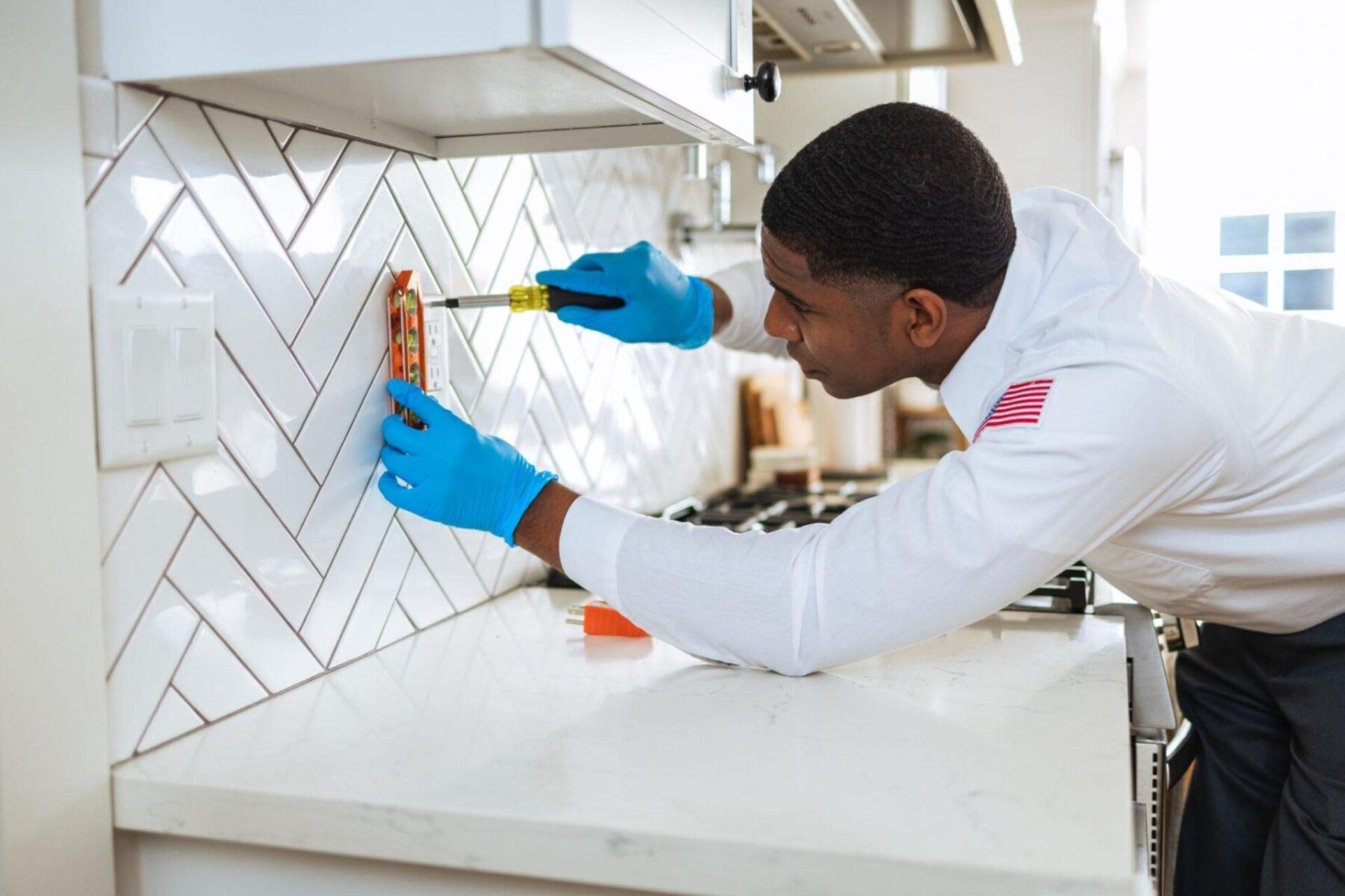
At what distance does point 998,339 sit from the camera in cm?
107

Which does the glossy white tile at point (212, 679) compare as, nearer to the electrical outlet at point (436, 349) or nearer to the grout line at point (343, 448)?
the grout line at point (343, 448)

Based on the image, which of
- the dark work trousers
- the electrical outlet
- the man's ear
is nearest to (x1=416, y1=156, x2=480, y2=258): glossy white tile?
→ the electrical outlet

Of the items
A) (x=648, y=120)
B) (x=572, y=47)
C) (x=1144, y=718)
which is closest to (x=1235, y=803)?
(x=1144, y=718)

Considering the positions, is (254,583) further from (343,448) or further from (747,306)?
(747,306)

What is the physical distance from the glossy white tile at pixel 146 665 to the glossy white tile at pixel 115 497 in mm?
64

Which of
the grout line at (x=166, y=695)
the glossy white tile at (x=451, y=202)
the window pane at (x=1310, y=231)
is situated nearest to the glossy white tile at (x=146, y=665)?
the grout line at (x=166, y=695)

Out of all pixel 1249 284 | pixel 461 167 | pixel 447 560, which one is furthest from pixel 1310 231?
pixel 447 560

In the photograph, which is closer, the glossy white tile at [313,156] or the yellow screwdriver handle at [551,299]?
the glossy white tile at [313,156]

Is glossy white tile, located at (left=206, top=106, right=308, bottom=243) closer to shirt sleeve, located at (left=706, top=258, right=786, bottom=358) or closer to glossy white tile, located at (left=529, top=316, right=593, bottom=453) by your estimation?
glossy white tile, located at (left=529, top=316, right=593, bottom=453)

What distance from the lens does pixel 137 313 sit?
0.83m

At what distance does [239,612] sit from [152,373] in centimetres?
22

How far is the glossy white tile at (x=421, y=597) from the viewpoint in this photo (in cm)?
120

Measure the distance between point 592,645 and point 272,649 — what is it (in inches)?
12.2

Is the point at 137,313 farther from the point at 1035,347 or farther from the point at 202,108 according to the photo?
the point at 1035,347
